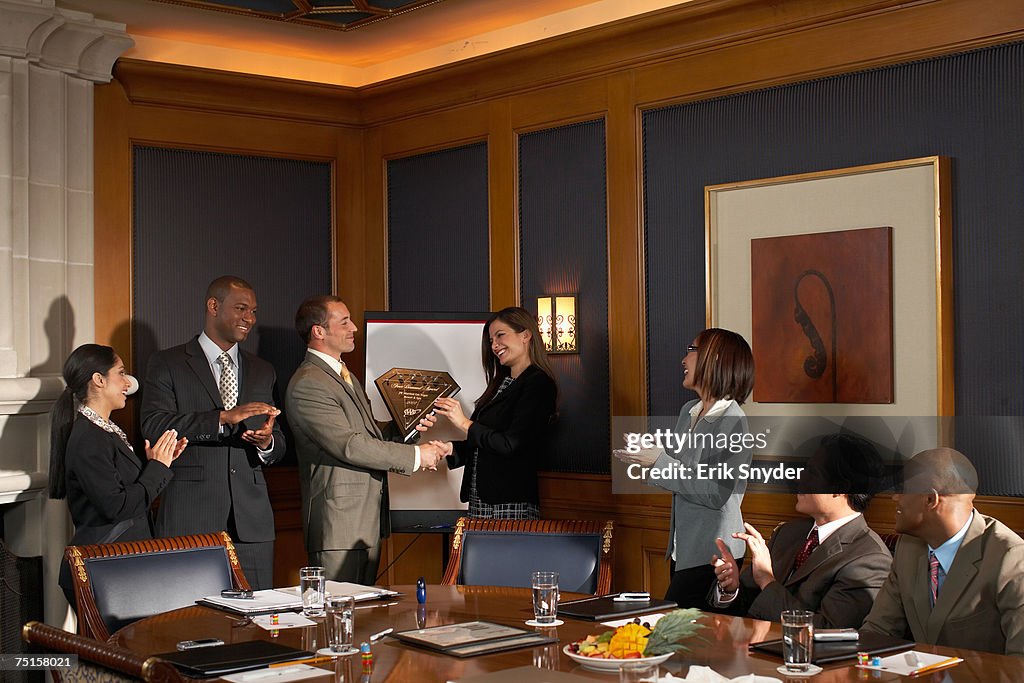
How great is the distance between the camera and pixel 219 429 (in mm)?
5414

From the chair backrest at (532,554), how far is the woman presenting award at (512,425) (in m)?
0.98

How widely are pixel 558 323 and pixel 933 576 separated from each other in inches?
110

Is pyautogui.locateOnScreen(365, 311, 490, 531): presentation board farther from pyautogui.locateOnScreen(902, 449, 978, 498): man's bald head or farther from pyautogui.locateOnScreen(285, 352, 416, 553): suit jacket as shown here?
pyautogui.locateOnScreen(902, 449, 978, 498): man's bald head

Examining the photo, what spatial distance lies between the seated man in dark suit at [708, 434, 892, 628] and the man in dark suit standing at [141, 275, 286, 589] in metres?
2.53

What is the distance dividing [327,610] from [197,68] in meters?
3.97

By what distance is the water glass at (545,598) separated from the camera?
315cm

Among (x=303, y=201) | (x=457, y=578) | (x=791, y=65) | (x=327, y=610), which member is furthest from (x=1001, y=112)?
(x=303, y=201)

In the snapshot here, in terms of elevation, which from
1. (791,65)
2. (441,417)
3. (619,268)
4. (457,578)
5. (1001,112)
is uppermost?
(791,65)

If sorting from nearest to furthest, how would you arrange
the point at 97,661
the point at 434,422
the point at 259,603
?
the point at 97,661 → the point at 259,603 → the point at 434,422

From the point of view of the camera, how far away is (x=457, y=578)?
166 inches

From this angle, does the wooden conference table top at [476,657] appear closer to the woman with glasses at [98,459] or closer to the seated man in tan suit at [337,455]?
the woman with glasses at [98,459]

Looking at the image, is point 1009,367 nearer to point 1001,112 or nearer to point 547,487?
point 1001,112
